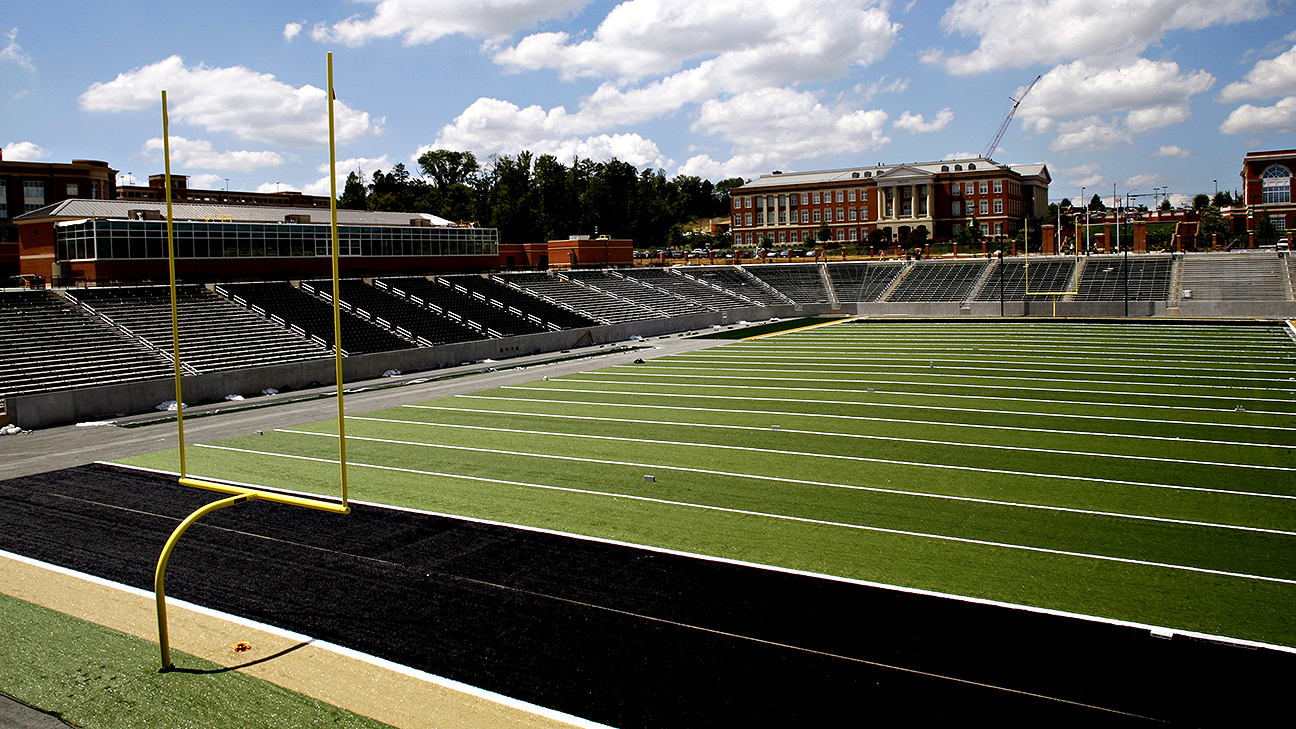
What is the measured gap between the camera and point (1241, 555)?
10062mm

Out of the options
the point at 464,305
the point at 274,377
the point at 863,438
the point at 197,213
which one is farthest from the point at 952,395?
the point at 197,213

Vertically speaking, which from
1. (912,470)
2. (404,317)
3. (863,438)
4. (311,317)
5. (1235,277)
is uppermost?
(1235,277)

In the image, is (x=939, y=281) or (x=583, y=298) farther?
(x=939, y=281)

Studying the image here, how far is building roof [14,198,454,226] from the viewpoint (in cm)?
3616

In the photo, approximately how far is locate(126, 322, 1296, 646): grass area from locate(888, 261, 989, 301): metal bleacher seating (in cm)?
2559

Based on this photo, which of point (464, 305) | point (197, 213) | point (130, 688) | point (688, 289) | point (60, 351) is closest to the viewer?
point (130, 688)

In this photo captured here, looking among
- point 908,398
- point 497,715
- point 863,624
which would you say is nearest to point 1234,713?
point 863,624

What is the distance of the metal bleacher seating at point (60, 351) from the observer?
22.7 meters

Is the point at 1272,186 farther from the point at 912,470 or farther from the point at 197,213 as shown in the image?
the point at 197,213

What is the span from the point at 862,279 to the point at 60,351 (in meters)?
47.5

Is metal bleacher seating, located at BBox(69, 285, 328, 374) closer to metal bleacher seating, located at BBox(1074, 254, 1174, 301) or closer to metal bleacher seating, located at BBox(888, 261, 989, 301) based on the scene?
metal bleacher seating, located at BBox(888, 261, 989, 301)

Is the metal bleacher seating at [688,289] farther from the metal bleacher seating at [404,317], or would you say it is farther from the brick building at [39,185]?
the brick building at [39,185]

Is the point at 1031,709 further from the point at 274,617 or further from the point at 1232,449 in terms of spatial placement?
the point at 1232,449

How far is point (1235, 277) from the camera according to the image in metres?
47.2
